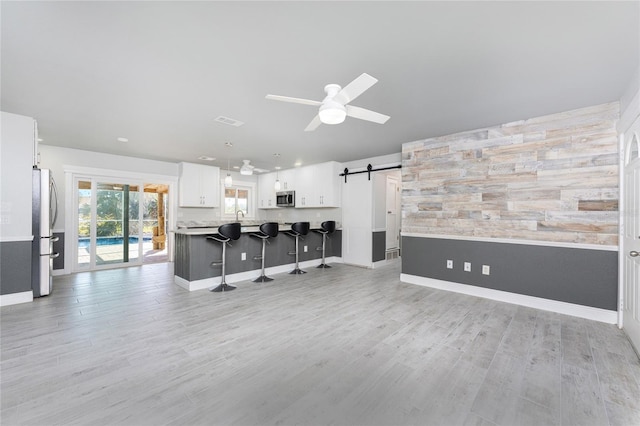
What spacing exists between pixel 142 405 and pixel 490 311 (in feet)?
12.0

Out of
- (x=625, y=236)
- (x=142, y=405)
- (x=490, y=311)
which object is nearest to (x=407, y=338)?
(x=490, y=311)

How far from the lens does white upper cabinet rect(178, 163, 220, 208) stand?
650 centimetres

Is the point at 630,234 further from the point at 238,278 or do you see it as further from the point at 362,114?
the point at 238,278

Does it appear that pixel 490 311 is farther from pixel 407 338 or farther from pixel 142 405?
pixel 142 405

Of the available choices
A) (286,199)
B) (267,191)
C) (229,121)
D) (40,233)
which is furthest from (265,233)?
(267,191)

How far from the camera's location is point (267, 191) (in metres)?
8.07

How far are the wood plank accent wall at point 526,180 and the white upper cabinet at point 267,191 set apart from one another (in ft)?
14.3

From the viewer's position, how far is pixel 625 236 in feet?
9.21

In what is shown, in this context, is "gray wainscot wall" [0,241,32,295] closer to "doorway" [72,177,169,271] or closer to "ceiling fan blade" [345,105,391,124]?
"doorway" [72,177,169,271]

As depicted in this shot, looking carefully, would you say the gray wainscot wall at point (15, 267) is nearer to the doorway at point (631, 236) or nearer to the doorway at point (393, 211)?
the doorway at point (393, 211)

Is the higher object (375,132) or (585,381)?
(375,132)

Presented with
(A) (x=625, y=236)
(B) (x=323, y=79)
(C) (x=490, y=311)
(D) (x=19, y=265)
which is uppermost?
(B) (x=323, y=79)

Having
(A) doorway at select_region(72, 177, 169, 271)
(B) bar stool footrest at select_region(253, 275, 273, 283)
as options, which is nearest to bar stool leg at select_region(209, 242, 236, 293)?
(B) bar stool footrest at select_region(253, 275, 273, 283)

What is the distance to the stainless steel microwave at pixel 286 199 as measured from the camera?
7.22 meters
